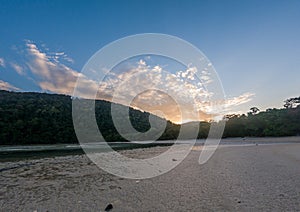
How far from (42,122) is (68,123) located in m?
7.88

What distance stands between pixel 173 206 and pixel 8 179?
795cm

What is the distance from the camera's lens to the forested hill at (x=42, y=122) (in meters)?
60.0

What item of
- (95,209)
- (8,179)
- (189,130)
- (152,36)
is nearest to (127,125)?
(189,130)

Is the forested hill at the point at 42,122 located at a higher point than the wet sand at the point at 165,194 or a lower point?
higher

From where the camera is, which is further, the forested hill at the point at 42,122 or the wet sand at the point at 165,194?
the forested hill at the point at 42,122

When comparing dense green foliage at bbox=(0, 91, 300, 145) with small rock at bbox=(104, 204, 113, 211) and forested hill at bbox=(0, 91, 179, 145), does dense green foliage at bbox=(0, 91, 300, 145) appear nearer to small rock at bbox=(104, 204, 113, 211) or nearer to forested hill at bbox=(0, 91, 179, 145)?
forested hill at bbox=(0, 91, 179, 145)

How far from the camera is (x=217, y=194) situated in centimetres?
570

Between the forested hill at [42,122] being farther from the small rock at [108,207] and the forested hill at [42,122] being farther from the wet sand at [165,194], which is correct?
the small rock at [108,207]

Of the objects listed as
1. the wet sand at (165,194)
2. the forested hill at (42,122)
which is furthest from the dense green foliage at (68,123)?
the wet sand at (165,194)

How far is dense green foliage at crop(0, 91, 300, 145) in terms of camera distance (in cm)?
5269

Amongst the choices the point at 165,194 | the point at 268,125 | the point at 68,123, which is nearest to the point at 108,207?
the point at 165,194

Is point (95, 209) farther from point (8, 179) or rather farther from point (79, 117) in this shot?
point (79, 117)

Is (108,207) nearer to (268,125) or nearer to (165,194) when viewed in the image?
(165,194)

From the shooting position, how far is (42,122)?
6400 centimetres
